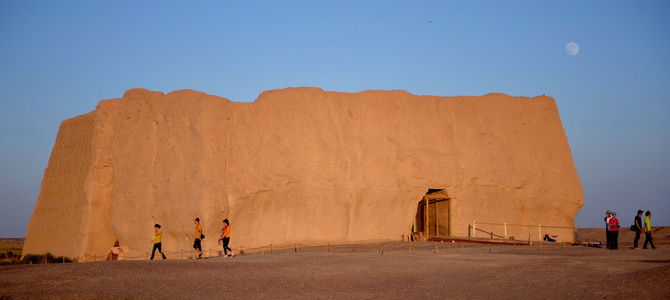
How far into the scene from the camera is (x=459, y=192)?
28.2 metres

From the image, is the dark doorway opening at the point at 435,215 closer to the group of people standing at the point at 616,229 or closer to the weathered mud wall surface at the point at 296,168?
the weathered mud wall surface at the point at 296,168

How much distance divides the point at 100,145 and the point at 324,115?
852 centimetres

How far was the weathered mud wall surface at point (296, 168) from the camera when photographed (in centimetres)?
2531

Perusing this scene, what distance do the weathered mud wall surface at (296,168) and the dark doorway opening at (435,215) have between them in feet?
1.38

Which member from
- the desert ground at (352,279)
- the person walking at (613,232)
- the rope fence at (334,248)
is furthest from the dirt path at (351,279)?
the rope fence at (334,248)

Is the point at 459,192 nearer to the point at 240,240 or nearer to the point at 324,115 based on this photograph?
the point at 324,115

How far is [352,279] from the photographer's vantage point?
45.1ft

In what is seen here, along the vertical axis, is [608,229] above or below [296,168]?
below

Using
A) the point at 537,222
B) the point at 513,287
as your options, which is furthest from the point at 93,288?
the point at 537,222

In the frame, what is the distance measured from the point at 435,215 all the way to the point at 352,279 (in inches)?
635

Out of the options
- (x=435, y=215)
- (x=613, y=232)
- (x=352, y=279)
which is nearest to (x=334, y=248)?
(x=435, y=215)

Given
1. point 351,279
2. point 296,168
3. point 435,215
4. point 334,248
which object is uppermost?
point 296,168

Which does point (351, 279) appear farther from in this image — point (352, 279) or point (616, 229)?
point (616, 229)

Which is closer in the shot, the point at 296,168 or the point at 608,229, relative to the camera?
the point at 608,229
